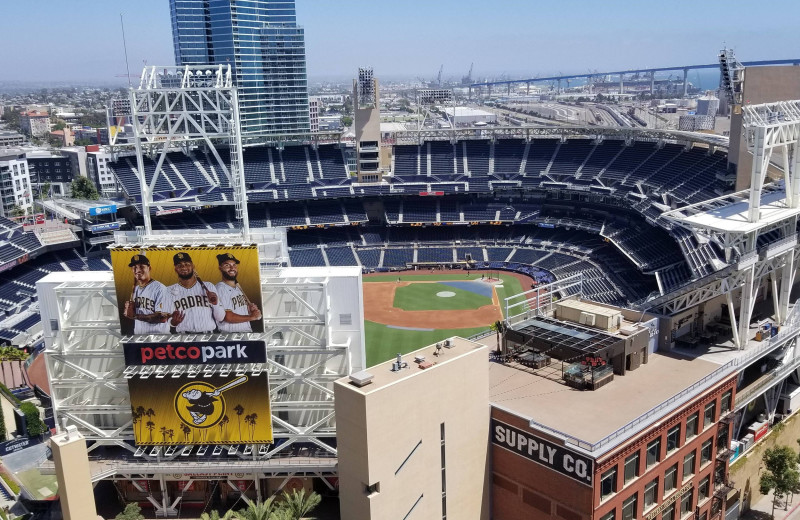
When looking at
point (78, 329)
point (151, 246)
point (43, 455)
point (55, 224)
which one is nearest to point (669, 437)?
point (151, 246)

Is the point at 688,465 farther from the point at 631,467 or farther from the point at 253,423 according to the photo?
the point at 253,423

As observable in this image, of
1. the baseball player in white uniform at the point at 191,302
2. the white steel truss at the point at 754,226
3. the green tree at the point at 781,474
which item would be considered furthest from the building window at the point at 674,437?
the baseball player in white uniform at the point at 191,302

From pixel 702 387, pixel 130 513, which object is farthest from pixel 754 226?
pixel 130 513

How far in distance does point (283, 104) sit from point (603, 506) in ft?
524

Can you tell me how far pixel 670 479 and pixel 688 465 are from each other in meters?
2.07

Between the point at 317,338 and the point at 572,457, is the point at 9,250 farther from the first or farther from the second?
the point at 572,457

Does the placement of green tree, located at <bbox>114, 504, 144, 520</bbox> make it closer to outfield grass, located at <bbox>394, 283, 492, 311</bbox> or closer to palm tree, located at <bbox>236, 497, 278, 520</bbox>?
palm tree, located at <bbox>236, 497, 278, 520</bbox>

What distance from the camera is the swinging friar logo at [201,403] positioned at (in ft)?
121

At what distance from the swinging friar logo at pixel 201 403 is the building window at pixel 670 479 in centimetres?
2386

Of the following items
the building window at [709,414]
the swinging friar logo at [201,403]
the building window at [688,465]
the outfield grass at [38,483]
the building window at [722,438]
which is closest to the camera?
the building window at [688,465]

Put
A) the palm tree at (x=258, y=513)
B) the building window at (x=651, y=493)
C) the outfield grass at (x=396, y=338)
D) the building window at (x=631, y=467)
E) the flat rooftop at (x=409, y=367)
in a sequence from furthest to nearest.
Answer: the outfield grass at (x=396, y=338), the building window at (x=651, y=493), the building window at (x=631, y=467), the palm tree at (x=258, y=513), the flat rooftop at (x=409, y=367)

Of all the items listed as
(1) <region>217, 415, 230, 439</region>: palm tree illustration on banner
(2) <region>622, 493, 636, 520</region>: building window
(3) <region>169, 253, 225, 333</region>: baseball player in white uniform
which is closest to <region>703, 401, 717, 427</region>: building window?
(2) <region>622, 493, 636, 520</region>: building window

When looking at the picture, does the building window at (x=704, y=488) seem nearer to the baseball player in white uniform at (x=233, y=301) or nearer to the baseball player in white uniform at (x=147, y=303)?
the baseball player in white uniform at (x=233, y=301)

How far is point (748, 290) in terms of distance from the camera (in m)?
41.5
